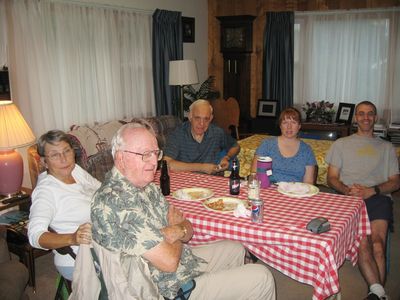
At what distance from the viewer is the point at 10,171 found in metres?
2.95

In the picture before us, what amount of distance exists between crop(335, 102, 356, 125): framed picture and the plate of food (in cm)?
367

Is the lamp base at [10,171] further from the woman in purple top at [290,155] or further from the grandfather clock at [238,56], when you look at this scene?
the grandfather clock at [238,56]

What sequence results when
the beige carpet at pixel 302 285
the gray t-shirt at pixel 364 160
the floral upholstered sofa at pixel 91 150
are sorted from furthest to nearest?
the floral upholstered sofa at pixel 91 150 < the gray t-shirt at pixel 364 160 < the beige carpet at pixel 302 285

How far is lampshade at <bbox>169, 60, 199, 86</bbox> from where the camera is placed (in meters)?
4.90

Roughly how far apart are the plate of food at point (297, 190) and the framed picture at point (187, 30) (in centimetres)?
401

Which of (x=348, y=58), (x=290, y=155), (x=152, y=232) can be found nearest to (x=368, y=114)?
(x=290, y=155)

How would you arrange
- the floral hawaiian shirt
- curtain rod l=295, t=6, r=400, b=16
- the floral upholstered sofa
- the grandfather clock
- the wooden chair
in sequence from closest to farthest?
the floral hawaiian shirt < the floral upholstered sofa < curtain rod l=295, t=6, r=400, b=16 < the wooden chair < the grandfather clock

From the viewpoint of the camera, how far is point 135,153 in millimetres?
1585

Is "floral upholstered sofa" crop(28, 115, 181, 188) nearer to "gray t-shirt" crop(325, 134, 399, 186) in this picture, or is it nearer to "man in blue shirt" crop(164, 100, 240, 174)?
"man in blue shirt" crop(164, 100, 240, 174)

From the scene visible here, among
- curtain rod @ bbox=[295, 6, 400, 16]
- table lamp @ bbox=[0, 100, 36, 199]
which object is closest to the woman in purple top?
table lamp @ bbox=[0, 100, 36, 199]

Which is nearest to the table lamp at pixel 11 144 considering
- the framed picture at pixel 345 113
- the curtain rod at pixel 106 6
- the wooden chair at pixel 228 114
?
the curtain rod at pixel 106 6

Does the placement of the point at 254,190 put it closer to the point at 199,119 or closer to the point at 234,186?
the point at 234,186

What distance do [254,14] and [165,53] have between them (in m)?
1.88

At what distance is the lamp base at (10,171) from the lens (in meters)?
2.92
